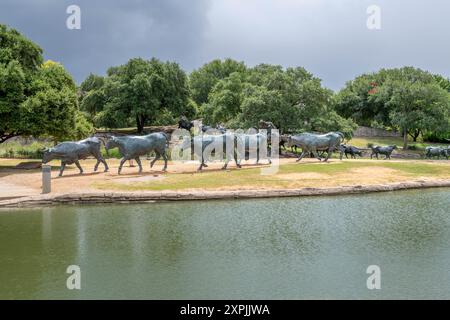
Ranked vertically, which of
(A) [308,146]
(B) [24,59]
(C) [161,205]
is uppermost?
(B) [24,59]

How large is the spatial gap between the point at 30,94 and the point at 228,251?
24.0m

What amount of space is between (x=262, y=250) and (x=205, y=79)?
282 ft

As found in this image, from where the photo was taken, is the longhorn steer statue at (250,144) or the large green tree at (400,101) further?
the large green tree at (400,101)

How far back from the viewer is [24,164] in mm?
30438

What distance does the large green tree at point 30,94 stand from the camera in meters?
27.6

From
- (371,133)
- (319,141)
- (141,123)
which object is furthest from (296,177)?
(371,133)

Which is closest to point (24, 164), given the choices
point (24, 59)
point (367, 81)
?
point (24, 59)

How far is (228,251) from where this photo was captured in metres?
10.1

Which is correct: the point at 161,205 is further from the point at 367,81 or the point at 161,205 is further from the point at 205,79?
the point at 205,79

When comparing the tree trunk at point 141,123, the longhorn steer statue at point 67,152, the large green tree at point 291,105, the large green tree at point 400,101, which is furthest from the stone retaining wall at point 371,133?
the longhorn steer statue at point 67,152

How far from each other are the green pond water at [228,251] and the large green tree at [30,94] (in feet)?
43.3

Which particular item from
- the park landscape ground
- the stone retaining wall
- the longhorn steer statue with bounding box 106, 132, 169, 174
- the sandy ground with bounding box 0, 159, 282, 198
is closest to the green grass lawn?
the park landscape ground

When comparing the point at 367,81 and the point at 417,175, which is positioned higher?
the point at 367,81

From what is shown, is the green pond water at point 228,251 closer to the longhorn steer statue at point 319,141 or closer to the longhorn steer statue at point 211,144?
the longhorn steer statue at point 211,144
